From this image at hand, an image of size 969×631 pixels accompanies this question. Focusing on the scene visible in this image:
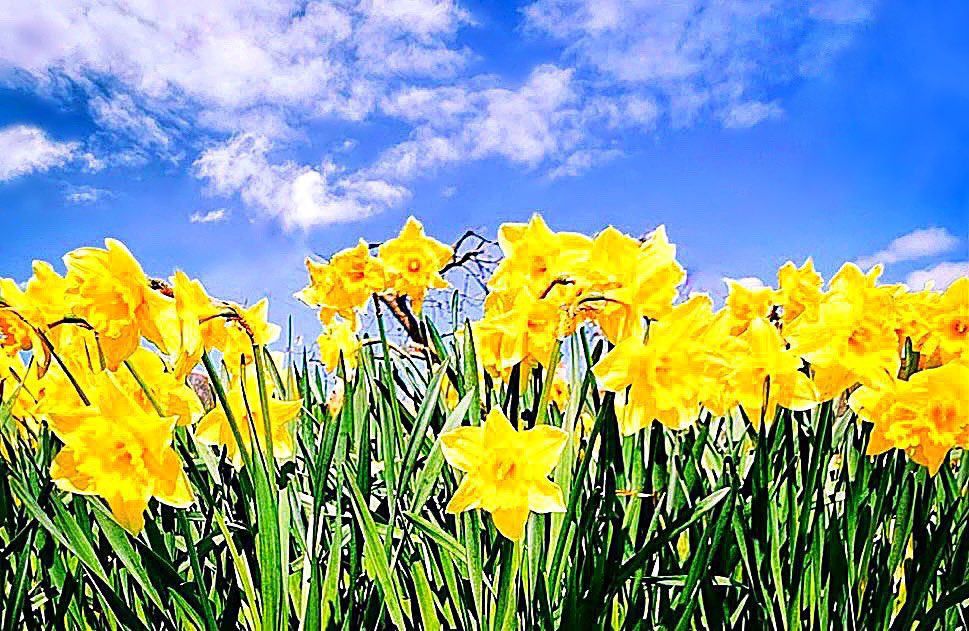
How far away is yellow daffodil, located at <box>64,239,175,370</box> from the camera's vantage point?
1.25 meters

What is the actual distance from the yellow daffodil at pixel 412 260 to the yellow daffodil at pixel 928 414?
3.50ft

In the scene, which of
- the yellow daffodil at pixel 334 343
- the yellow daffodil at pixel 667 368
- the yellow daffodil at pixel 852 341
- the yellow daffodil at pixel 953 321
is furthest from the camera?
the yellow daffodil at pixel 334 343

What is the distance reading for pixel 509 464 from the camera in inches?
49.9

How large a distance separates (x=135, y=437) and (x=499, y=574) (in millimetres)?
579

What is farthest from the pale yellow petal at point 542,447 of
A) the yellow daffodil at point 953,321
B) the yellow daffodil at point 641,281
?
the yellow daffodil at point 953,321

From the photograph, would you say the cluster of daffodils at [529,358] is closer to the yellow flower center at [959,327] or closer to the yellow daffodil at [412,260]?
the yellow flower center at [959,327]

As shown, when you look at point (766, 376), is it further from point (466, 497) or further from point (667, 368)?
point (466, 497)

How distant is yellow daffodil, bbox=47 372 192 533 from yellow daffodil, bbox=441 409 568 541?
1.32 ft

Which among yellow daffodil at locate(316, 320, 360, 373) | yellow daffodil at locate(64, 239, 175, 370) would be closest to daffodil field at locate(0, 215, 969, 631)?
yellow daffodil at locate(64, 239, 175, 370)

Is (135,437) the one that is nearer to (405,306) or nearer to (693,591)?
(693,591)

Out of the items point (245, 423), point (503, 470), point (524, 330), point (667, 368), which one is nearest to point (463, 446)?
point (503, 470)

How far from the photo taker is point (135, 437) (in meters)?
1.20

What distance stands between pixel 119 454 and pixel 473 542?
0.56 meters

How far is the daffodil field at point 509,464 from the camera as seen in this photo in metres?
1.27
